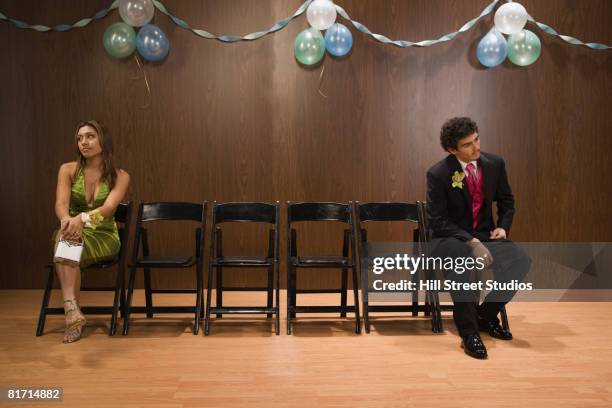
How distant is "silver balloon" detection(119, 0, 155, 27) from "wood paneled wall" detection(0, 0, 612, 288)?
0.54ft

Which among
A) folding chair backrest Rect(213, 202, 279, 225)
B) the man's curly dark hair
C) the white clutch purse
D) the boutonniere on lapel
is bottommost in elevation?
the white clutch purse

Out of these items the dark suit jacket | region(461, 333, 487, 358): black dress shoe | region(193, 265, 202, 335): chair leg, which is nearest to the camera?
region(461, 333, 487, 358): black dress shoe

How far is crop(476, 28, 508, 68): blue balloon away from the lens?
182 inches

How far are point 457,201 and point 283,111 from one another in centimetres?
203

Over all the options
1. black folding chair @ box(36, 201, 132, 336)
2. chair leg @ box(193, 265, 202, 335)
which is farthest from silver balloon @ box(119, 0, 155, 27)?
chair leg @ box(193, 265, 202, 335)

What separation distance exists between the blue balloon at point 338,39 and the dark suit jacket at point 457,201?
1.73 m

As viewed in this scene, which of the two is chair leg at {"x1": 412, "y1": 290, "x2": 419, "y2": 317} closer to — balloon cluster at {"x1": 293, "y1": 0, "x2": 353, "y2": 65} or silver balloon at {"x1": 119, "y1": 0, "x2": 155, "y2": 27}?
balloon cluster at {"x1": 293, "y1": 0, "x2": 353, "y2": 65}

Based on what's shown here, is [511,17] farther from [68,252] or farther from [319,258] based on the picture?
[68,252]

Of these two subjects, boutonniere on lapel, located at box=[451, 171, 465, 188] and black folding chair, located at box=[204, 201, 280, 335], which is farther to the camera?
black folding chair, located at box=[204, 201, 280, 335]

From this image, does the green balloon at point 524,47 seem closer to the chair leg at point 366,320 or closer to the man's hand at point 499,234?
the man's hand at point 499,234

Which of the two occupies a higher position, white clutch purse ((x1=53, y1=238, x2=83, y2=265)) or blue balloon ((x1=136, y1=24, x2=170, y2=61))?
blue balloon ((x1=136, y1=24, x2=170, y2=61))

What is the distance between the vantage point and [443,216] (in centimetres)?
335

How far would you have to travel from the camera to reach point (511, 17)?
4.55 metres

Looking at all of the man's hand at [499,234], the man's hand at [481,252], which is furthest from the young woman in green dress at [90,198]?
the man's hand at [499,234]
